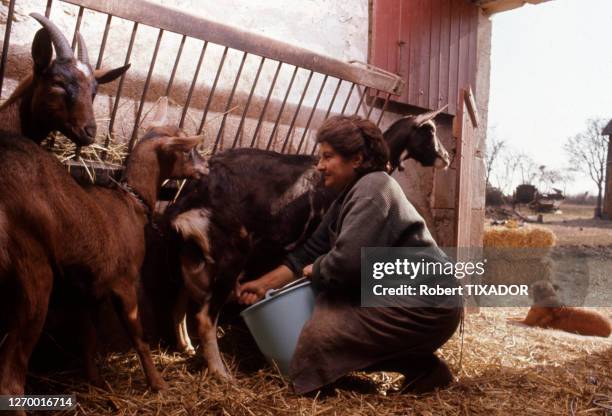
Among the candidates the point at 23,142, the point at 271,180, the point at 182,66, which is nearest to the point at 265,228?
the point at 271,180

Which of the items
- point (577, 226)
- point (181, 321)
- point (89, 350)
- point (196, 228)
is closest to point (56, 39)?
point (196, 228)

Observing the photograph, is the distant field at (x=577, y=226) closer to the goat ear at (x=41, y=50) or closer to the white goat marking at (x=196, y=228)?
the white goat marking at (x=196, y=228)

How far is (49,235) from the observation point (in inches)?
103

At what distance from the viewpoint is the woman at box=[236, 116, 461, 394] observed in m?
3.11

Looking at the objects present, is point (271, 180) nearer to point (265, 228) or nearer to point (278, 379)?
point (265, 228)

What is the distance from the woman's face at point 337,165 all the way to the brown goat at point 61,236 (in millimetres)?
887

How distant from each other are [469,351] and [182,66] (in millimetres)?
3410

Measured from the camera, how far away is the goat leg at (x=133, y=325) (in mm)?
3236

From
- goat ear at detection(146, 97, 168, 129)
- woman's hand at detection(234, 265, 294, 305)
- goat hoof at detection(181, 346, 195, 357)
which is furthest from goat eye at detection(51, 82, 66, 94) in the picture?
goat hoof at detection(181, 346, 195, 357)

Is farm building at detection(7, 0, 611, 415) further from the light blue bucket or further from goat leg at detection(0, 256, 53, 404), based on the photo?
goat leg at detection(0, 256, 53, 404)

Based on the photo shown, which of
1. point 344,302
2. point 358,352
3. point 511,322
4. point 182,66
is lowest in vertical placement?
point 511,322

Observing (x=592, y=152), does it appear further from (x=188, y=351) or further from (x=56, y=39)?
(x=56, y=39)

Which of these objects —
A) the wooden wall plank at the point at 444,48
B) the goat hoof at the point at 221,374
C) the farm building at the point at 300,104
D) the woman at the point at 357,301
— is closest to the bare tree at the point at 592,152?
the farm building at the point at 300,104

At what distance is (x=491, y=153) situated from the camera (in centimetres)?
740
